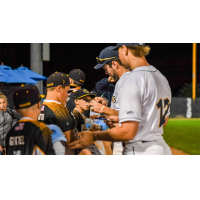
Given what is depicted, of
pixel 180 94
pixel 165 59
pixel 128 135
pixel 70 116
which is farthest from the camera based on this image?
pixel 180 94

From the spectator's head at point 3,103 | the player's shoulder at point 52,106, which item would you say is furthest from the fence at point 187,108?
the spectator's head at point 3,103

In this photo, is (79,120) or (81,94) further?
Answer: (81,94)

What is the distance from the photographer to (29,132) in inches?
109

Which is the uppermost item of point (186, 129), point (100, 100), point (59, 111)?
point (100, 100)

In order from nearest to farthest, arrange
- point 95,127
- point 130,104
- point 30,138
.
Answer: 1. point 130,104
2. point 30,138
3. point 95,127

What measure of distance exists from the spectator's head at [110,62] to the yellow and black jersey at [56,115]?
0.68 meters

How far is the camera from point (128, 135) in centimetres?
240

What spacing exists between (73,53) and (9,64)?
0.86 m

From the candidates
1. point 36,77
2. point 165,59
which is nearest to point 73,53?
point 36,77

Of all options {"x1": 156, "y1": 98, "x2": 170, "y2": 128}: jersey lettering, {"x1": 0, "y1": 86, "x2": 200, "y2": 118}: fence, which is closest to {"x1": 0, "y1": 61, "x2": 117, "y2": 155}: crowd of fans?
{"x1": 156, "y1": 98, "x2": 170, "y2": 128}: jersey lettering

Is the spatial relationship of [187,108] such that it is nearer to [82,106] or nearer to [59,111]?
[82,106]

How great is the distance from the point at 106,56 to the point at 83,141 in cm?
102

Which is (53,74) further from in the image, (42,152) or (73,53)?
(42,152)

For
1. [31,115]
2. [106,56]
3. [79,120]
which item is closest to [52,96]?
[31,115]
